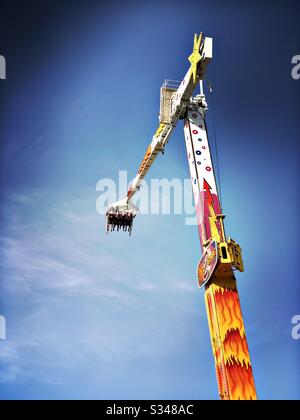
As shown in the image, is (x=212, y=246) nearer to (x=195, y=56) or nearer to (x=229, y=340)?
(x=229, y=340)

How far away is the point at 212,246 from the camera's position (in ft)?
32.0

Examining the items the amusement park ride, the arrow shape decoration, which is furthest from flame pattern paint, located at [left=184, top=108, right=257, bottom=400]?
the arrow shape decoration

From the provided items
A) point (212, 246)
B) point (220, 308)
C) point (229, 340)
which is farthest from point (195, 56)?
point (229, 340)

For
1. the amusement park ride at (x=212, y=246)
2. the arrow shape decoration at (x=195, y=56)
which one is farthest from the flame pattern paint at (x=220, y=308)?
the arrow shape decoration at (x=195, y=56)

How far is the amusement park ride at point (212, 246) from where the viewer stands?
9.20 metres

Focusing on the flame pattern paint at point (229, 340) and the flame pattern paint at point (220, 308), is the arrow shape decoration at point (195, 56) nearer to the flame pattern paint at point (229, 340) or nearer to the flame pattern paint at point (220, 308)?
the flame pattern paint at point (220, 308)

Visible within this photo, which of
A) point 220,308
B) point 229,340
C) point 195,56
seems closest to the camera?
point 229,340

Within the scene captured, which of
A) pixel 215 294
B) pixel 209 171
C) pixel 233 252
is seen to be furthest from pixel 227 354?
pixel 209 171

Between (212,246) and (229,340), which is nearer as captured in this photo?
(229,340)

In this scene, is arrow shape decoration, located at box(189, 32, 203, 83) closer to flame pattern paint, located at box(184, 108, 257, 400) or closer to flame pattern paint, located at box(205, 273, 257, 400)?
flame pattern paint, located at box(184, 108, 257, 400)
